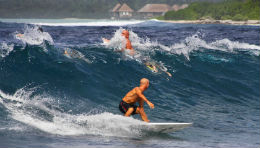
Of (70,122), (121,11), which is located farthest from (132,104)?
(121,11)

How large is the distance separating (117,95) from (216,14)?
177ft

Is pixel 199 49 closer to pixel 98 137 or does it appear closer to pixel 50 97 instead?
pixel 50 97

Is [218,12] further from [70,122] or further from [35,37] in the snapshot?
[70,122]

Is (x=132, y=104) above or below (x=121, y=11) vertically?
below

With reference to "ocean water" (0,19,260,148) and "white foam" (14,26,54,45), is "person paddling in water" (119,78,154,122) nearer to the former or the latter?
"ocean water" (0,19,260,148)

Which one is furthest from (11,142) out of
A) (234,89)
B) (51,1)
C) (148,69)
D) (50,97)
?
(51,1)

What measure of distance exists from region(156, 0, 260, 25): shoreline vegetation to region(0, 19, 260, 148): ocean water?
4193 cm

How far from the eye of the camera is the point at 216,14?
2502 inches

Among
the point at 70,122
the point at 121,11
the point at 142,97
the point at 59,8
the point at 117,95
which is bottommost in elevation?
the point at 117,95

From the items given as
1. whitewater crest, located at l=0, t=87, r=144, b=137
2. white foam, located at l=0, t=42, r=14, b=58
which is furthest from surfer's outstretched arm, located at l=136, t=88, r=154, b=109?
white foam, located at l=0, t=42, r=14, b=58

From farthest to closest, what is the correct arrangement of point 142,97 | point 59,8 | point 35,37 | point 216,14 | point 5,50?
point 216,14 < point 59,8 < point 35,37 < point 5,50 < point 142,97

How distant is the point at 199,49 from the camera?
2078 cm

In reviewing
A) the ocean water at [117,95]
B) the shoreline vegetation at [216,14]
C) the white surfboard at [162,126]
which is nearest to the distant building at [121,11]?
the shoreline vegetation at [216,14]

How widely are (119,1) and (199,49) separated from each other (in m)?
35.6
